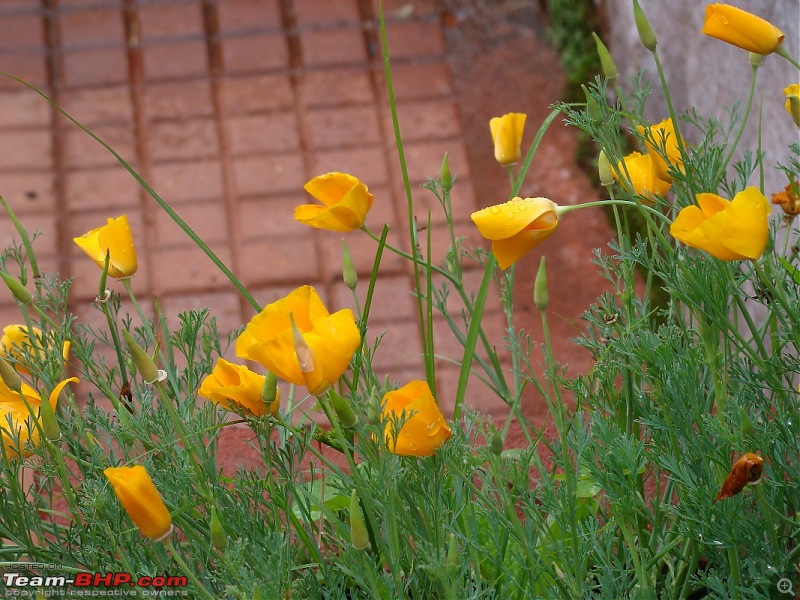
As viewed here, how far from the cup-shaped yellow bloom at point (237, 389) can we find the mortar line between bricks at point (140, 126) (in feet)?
5.48

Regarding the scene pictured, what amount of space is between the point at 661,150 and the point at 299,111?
7.19 feet

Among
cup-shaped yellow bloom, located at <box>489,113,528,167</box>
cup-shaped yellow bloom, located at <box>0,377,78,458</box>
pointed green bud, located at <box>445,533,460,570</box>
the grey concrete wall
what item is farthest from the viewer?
the grey concrete wall

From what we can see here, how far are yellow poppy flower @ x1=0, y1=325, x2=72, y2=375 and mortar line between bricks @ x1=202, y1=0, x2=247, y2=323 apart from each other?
1.46m

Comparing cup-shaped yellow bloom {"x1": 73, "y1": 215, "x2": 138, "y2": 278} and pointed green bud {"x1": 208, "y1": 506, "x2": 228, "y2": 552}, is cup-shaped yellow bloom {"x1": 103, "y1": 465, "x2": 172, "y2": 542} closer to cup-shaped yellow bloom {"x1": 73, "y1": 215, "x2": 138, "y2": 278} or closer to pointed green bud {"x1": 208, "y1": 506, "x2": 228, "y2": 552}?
pointed green bud {"x1": 208, "y1": 506, "x2": 228, "y2": 552}

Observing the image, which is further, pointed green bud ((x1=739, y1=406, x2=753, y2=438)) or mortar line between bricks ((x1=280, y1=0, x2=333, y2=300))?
mortar line between bricks ((x1=280, y1=0, x2=333, y2=300))

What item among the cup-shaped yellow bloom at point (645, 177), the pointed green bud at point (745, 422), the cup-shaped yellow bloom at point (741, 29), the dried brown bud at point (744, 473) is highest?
the cup-shaped yellow bloom at point (741, 29)

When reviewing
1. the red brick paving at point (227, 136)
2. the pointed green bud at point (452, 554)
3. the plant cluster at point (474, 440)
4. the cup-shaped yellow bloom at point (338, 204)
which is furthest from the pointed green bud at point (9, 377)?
the red brick paving at point (227, 136)

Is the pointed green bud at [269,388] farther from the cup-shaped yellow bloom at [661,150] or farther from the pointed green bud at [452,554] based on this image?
the cup-shaped yellow bloom at [661,150]

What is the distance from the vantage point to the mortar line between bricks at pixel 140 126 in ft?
9.28

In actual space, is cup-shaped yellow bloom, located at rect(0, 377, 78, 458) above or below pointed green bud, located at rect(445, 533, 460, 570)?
above

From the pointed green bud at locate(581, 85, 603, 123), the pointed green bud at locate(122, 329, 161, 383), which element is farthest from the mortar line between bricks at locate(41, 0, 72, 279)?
the pointed green bud at locate(581, 85, 603, 123)

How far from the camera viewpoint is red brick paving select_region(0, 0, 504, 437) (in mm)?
2779

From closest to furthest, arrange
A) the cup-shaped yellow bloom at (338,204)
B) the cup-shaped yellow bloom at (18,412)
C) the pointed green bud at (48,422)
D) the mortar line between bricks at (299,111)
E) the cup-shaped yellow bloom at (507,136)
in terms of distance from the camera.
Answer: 1. the pointed green bud at (48,422)
2. the cup-shaped yellow bloom at (18,412)
3. the cup-shaped yellow bloom at (338,204)
4. the cup-shaped yellow bloom at (507,136)
5. the mortar line between bricks at (299,111)

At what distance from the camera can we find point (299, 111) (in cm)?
314
